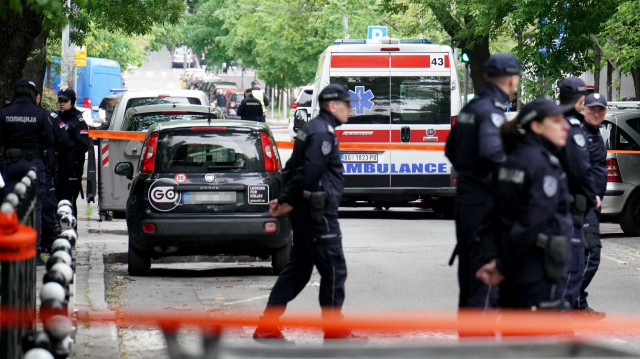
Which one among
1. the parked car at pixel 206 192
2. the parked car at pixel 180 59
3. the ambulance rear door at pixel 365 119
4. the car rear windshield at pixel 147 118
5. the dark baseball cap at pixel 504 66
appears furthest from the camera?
the parked car at pixel 180 59

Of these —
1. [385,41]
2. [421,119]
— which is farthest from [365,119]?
[385,41]

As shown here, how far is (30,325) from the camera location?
6.66 metres

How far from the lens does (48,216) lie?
13.6 meters

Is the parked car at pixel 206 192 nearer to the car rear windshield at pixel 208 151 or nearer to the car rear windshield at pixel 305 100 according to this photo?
the car rear windshield at pixel 208 151

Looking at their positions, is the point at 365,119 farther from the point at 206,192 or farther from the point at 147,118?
the point at 206,192

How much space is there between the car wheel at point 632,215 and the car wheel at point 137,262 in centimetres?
684

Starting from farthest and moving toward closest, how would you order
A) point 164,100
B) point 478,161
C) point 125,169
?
point 164,100 → point 125,169 → point 478,161

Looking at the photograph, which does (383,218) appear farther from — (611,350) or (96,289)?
(611,350)

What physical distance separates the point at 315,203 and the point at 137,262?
14.7 ft

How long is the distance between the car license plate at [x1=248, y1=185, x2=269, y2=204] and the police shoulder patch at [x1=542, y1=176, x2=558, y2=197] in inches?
238

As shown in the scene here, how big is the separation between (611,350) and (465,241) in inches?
140

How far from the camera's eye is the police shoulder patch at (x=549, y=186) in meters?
6.13

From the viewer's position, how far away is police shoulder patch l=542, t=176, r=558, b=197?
6.13 m

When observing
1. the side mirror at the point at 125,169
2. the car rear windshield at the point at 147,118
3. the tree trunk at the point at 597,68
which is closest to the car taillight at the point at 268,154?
the side mirror at the point at 125,169
